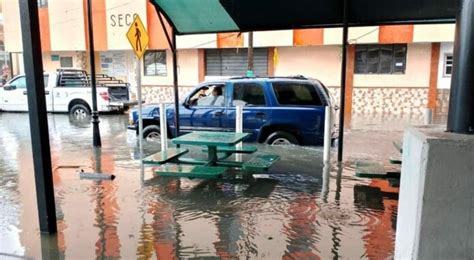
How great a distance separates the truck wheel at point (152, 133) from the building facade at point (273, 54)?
371 inches

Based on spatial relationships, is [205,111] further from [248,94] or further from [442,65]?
[442,65]

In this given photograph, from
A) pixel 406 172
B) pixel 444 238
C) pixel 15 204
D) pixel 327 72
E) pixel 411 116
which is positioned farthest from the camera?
pixel 327 72

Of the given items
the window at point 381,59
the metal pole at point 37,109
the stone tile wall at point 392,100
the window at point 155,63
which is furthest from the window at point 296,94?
the window at point 155,63

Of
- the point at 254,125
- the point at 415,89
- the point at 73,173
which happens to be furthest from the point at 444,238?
the point at 415,89

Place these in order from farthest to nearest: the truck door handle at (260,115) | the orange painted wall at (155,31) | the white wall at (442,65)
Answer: the orange painted wall at (155,31) < the white wall at (442,65) < the truck door handle at (260,115)

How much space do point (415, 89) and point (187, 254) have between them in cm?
1729

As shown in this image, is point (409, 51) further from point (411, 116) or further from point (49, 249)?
point (49, 249)

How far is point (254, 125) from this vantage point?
9445mm

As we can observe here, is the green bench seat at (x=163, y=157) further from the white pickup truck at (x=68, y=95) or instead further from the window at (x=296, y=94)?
the white pickup truck at (x=68, y=95)

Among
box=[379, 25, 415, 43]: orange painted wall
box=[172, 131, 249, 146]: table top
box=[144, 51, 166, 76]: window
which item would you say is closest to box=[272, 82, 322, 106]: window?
box=[172, 131, 249, 146]: table top

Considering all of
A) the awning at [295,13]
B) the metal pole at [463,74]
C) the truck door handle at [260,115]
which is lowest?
the truck door handle at [260,115]

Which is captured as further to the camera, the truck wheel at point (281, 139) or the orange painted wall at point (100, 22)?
Answer: the orange painted wall at point (100, 22)

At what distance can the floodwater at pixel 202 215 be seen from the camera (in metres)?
4.04

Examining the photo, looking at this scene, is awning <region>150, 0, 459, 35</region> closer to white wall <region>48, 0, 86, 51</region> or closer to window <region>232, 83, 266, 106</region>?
window <region>232, 83, 266, 106</region>
